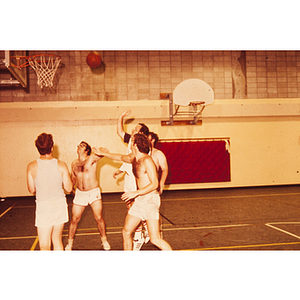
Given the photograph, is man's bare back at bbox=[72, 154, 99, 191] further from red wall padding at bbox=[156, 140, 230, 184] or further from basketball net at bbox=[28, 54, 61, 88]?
red wall padding at bbox=[156, 140, 230, 184]

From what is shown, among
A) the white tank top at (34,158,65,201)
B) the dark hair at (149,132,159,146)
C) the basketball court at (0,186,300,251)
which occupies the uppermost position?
the dark hair at (149,132,159,146)

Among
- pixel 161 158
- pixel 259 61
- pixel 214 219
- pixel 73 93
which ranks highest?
pixel 259 61

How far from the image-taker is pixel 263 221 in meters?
5.93

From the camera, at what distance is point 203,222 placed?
596 cm

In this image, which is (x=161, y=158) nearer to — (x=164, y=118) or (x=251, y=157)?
(x=164, y=118)

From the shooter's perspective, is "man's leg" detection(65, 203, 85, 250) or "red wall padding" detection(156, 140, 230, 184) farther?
"red wall padding" detection(156, 140, 230, 184)

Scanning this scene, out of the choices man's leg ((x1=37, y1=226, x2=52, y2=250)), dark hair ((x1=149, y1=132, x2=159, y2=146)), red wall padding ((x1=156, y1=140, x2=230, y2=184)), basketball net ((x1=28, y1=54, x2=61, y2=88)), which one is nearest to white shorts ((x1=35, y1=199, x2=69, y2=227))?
man's leg ((x1=37, y1=226, x2=52, y2=250))

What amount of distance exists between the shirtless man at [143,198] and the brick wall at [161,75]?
6518 millimetres

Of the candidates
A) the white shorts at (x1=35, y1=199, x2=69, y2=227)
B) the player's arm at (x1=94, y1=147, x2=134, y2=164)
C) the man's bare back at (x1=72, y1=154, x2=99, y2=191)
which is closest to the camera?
the white shorts at (x1=35, y1=199, x2=69, y2=227)

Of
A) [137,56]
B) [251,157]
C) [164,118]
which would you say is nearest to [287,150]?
[251,157]

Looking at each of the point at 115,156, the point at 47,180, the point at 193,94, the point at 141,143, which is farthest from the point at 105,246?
the point at 193,94

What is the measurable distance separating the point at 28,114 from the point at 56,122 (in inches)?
37.7

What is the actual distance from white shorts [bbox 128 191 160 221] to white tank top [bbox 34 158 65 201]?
1.01 metres

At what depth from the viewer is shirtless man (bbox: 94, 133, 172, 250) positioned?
3.38 metres
